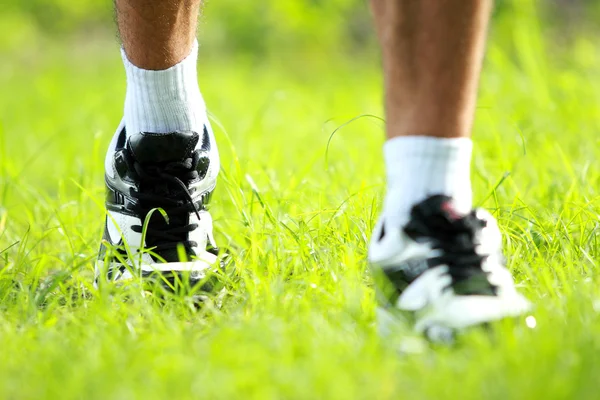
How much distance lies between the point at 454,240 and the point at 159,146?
648 mm

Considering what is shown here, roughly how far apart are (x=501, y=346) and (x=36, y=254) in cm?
127

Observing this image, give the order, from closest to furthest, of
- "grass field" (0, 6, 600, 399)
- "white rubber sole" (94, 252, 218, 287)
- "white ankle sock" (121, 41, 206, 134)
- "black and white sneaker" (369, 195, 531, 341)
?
"grass field" (0, 6, 600, 399)
"black and white sneaker" (369, 195, 531, 341)
"white rubber sole" (94, 252, 218, 287)
"white ankle sock" (121, 41, 206, 134)

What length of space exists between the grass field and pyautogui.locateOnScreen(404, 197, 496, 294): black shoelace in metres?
0.09

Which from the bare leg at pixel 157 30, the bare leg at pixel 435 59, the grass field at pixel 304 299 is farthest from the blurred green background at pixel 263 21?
the bare leg at pixel 435 59

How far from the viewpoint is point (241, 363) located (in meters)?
1.14

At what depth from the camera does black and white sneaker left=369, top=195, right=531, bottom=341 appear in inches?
46.8

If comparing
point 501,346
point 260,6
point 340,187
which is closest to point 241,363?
point 501,346

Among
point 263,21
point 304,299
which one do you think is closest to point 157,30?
point 304,299

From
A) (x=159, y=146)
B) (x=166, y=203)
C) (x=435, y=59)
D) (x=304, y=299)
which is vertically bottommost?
(x=304, y=299)

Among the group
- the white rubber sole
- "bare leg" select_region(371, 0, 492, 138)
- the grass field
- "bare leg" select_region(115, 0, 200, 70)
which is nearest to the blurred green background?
the grass field

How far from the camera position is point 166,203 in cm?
163

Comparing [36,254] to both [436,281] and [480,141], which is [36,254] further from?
[480,141]

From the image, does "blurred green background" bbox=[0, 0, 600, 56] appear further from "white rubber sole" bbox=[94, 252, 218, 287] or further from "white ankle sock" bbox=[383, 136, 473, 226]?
"white ankle sock" bbox=[383, 136, 473, 226]

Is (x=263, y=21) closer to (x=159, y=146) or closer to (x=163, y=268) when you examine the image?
(x=159, y=146)
